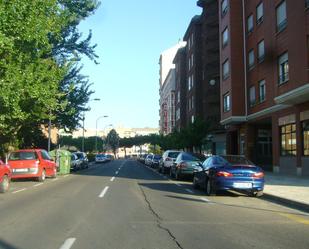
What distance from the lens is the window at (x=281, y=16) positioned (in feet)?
105

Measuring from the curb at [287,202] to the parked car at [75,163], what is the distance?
29.5m

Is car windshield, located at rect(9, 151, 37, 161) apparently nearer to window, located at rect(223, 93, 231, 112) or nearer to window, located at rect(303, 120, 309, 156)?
window, located at rect(303, 120, 309, 156)

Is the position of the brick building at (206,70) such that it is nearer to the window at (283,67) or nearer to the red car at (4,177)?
the window at (283,67)

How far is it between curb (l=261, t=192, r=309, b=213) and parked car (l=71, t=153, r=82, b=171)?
2948 centimetres

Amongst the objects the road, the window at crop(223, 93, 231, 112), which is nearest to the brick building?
the window at crop(223, 93, 231, 112)

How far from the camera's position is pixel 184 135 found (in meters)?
51.7

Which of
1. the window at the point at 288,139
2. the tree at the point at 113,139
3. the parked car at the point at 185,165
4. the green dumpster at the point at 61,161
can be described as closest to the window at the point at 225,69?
the window at the point at 288,139

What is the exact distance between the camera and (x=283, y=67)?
3219 centimetres

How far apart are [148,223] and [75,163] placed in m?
35.4

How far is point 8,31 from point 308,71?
15.5 metres

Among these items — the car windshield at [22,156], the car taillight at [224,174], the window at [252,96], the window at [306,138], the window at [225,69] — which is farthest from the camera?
the window at [225,69]

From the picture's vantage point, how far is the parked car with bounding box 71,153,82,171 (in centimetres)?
4509

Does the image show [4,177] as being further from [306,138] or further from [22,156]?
[306,138]

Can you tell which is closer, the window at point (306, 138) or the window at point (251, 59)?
the window at point (306, 138)
